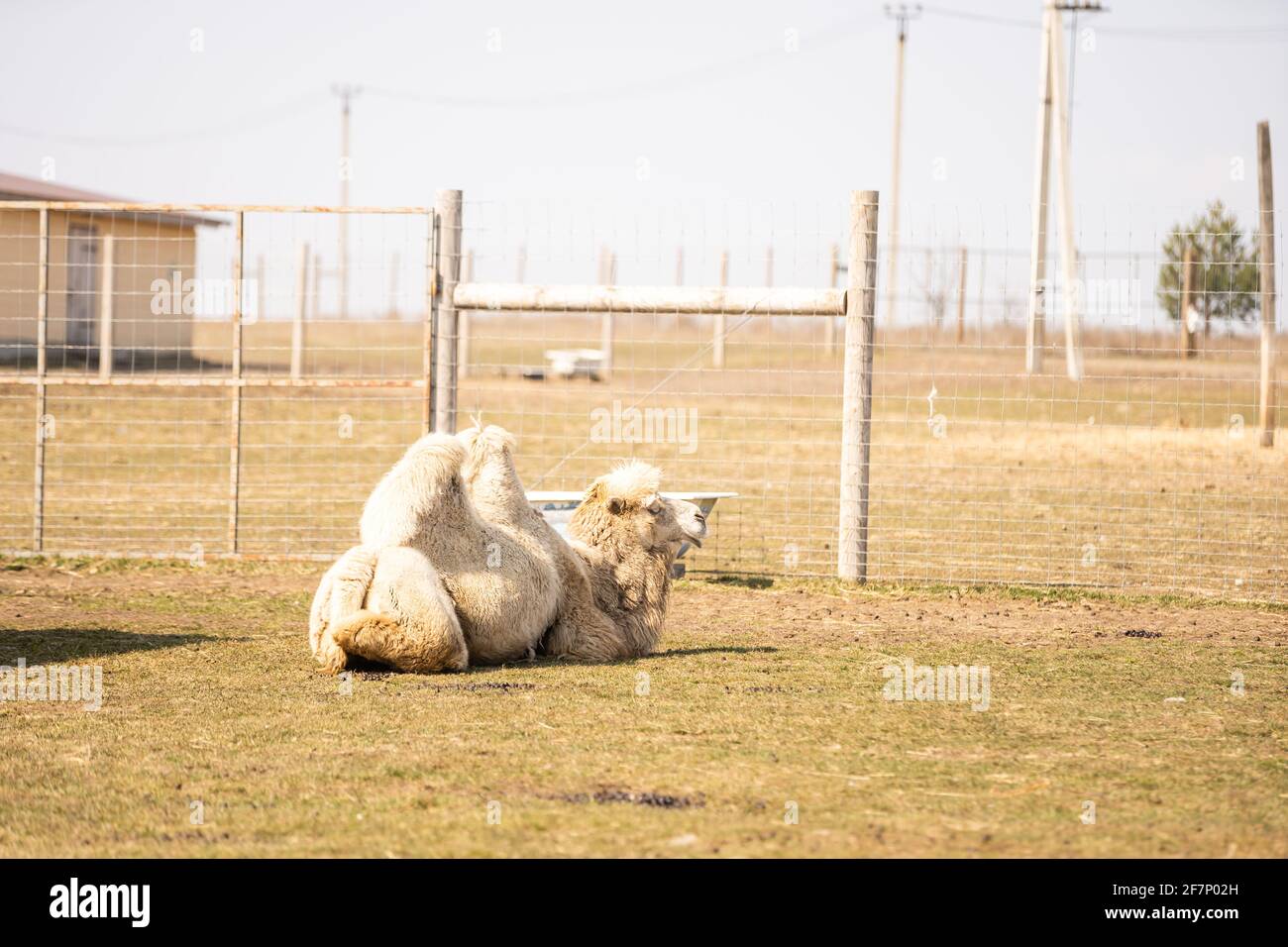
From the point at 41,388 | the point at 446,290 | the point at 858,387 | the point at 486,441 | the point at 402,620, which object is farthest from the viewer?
the point at 41,388

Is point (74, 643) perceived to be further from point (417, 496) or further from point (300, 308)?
point (300, 308)

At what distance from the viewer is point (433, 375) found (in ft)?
39.1

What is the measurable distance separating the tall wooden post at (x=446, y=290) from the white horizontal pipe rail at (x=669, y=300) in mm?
325

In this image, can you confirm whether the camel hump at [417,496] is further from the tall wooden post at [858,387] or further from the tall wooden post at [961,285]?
the tall wooden post at [961,285]

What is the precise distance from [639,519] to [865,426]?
137 inches

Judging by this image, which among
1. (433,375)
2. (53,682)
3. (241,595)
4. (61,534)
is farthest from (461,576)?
(61,534)

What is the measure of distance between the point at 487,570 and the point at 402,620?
2.09 ft

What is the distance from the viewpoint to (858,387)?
11.4m

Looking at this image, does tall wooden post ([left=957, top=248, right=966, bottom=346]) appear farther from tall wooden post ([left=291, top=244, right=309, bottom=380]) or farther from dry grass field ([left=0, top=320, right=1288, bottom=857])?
tall wooden post ([left=291, top=244, right=309, bottom=380])

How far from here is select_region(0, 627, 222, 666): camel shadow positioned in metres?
7.91

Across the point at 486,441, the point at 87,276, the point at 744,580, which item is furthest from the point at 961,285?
the point at 87,276

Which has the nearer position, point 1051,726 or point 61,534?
point 1051,726
